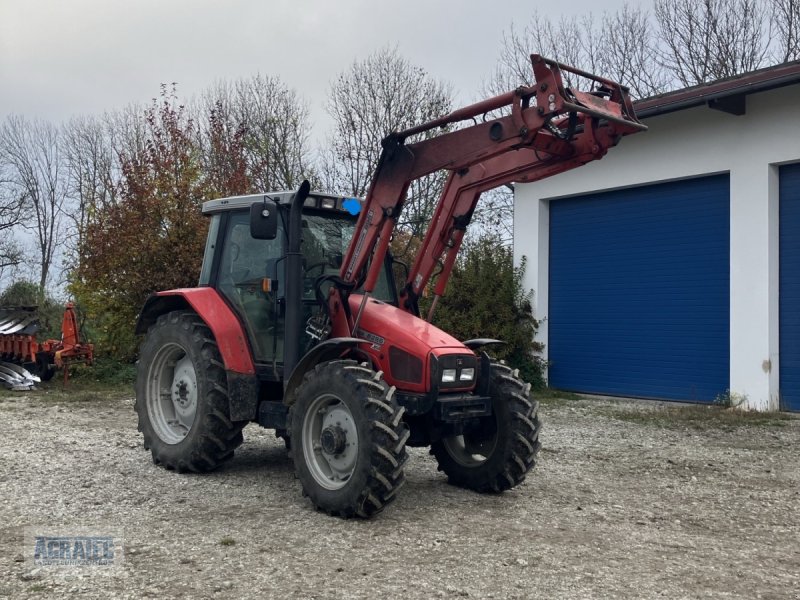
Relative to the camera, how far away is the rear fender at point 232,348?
21.8 feet

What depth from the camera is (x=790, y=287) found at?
11.7 metres

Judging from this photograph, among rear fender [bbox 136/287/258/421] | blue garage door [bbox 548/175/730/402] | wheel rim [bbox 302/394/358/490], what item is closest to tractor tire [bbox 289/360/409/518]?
wheel rim [bbox 302/394/358/490]

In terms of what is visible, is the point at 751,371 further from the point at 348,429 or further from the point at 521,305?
the point at 348,429

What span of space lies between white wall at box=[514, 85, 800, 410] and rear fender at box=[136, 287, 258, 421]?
813 centimetres

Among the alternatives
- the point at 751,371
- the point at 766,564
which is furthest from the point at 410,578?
the point at 751,371

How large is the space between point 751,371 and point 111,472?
895cm

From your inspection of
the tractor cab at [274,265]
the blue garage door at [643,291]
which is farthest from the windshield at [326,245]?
the blue garage door at [643,291]

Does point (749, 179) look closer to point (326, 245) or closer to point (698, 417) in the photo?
point (698, 417)

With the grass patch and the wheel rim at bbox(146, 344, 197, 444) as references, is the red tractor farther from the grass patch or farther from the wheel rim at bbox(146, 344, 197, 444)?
the grass patch

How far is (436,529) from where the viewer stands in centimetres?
534

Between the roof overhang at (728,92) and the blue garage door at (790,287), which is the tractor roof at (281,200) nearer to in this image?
the roof overhang at (728,92)

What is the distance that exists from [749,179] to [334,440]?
8.89 meters

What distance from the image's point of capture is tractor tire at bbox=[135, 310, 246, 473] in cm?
676

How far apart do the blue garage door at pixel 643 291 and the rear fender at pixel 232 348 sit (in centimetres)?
836
